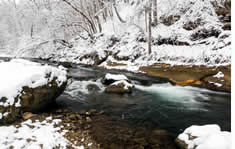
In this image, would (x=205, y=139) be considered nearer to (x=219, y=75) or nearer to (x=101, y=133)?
(x=101, y=133)

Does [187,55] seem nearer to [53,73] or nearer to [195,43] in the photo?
[195,43]

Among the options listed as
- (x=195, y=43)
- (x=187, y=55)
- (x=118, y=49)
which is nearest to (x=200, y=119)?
(x=187, y=55)

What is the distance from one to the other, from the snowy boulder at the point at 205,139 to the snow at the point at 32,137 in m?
2.19

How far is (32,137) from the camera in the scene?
2.72 metres

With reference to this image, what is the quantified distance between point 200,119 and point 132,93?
311cm

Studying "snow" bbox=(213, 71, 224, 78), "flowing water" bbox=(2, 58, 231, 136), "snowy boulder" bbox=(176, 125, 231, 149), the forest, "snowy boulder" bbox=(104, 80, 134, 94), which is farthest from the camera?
"snow" bbox=(213, 71, 224, 78)

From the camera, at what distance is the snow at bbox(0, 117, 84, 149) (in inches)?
98.3

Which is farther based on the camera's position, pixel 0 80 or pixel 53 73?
pixel 53 73

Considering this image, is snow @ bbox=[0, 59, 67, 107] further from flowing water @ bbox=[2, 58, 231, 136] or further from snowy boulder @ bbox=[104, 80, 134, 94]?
snowy boulder @ bbox=[104, 80, 134, 94]

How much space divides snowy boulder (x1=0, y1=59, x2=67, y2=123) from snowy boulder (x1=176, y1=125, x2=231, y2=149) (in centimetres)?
409

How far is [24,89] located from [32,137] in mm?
1665

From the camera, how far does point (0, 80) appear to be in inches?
143

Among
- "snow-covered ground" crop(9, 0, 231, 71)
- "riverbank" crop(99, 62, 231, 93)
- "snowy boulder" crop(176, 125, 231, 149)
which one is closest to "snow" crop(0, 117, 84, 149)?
"snowy boulder" crop(176, 125, 231, 149)

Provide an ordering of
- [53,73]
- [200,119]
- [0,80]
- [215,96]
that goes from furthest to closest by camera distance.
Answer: [215,96] < [53,73] < [200,119] < [0,80]
